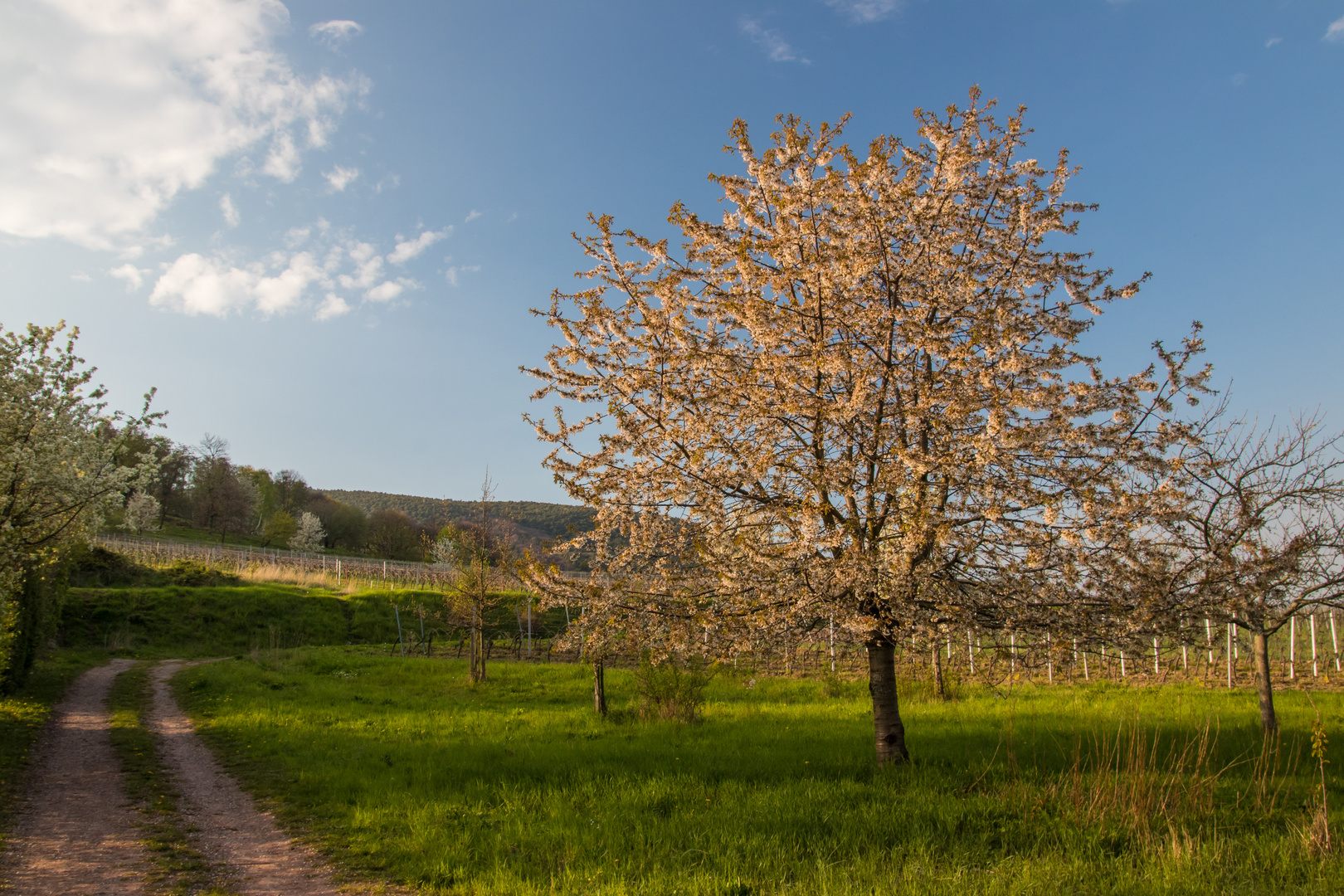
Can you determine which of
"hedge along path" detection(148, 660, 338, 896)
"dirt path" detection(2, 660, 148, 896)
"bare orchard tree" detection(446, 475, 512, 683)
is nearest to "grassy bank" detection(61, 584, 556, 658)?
"bare orchard tree" detection(446, 475, 512, 683)

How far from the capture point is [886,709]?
830 centimetres

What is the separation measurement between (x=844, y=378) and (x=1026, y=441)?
77.2 inches

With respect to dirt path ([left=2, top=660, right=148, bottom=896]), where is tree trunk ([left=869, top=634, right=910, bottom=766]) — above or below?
above

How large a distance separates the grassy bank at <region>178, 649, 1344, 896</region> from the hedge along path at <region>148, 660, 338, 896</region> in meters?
0.35

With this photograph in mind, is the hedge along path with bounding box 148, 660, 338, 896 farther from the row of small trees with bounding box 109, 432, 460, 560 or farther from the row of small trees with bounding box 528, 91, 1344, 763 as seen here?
the row of small trees with bounding box 109, 432, 460, 560

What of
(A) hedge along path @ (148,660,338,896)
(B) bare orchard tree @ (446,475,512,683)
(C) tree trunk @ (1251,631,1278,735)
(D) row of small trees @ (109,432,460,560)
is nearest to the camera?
(A) hedge along path @ (148,660,338,896)

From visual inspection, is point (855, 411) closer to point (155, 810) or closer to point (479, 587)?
point (155, 810)

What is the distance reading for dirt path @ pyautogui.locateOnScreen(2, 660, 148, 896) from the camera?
19.8 ft

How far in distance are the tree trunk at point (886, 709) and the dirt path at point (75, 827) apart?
7486mm

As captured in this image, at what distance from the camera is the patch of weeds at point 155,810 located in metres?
6.08

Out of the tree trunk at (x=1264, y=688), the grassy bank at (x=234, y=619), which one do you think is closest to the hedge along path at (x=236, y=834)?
the tree trunk at (x=1264, y=688)

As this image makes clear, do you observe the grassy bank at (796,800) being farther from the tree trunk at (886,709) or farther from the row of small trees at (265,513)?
the row of small trees at (265,513)

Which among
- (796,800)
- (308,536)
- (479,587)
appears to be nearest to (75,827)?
(796,800)

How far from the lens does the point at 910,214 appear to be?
753cm
